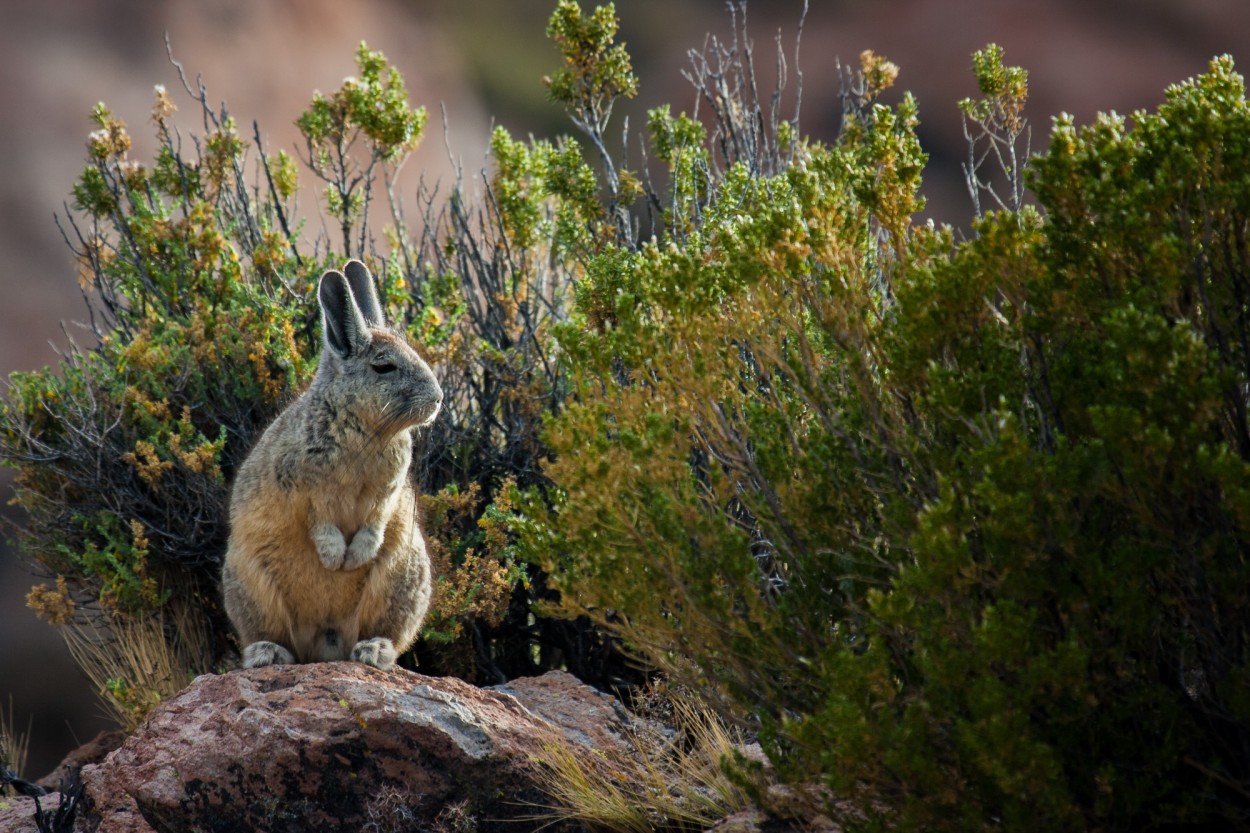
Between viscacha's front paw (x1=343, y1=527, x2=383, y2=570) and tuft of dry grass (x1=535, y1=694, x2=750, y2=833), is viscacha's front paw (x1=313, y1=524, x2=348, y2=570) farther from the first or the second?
tuft of dry grass (x1=535, y1=694, x2=750, y2=833)

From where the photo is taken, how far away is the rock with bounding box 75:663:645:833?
434cm

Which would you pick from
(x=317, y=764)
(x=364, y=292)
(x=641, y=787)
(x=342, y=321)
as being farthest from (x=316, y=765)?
(x=364, y=292)

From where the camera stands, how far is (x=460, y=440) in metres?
6.73

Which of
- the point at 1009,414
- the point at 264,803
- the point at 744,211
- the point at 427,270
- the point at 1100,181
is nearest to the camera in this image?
the point at 1009,414

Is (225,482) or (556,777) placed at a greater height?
(225,482)

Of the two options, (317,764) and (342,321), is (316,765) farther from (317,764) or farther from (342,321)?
(342,321)

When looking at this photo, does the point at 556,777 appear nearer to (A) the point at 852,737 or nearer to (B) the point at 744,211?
(A) the point at 852,737

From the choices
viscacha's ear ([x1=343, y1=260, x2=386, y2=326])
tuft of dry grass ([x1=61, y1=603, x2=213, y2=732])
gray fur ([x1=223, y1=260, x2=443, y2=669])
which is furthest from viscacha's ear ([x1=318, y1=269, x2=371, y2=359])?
tuft of dry grass ([x1=61, y1=603, x2=213, y2=732])

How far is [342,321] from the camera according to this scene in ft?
15.9

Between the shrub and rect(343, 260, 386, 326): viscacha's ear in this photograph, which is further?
rect(343, 260, 386, 326): viscacha's ear

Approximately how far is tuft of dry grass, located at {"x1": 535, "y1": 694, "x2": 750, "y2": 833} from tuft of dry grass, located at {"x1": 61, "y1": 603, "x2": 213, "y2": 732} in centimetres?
231

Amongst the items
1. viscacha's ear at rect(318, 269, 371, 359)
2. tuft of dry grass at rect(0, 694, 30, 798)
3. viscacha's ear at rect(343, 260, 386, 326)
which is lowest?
tuft of dry grass at rect(0, 694, 30, 798)

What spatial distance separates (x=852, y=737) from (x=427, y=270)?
17.6 ft

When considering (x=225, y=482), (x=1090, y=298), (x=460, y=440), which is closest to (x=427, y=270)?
(x=460, y=440)
